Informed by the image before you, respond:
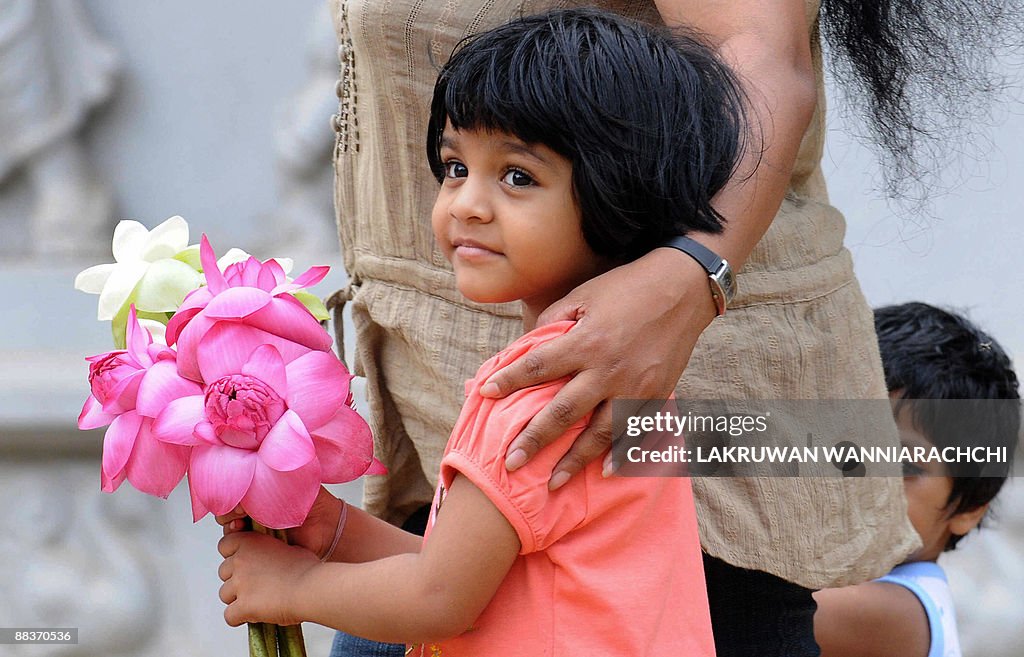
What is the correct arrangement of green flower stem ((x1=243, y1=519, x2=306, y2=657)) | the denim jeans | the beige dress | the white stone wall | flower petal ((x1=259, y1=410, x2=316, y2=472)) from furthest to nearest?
the white stone wall
the denim jeans
the beige dress
green flower stem ((x1=243, y1=519, x2=306, y2=657))
flower petal ((x1=259, y1=410, x2=316, y2=472))

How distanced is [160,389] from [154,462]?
1.9 inches

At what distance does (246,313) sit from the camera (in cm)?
79

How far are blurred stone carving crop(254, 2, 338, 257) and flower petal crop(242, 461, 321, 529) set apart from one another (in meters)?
1.67

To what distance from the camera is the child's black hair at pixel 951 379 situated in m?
1.75

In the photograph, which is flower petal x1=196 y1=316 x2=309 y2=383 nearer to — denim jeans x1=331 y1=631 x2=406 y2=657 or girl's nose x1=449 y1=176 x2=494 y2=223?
girl's nose x1=449 y1=176 x2=494 y2=223

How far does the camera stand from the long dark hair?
3.54 ft

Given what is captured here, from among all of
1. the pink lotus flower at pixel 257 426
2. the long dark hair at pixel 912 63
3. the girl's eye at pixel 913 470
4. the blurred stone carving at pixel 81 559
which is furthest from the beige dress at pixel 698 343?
the blurred stone carving at pixel 81 559

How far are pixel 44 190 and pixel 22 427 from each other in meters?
0.51

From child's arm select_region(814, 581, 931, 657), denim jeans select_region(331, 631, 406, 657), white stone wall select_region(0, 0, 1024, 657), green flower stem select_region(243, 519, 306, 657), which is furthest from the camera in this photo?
white stone wall select_region(0, 0, 1024, 657)

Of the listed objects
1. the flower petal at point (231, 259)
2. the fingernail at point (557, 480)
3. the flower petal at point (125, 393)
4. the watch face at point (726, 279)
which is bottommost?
the fingernail at point (557, 480)

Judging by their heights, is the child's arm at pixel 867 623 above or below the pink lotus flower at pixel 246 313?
below

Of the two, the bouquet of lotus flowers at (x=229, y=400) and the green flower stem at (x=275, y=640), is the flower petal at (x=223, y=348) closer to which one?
the bouquet of lotus flowers at (x=229, y=400)

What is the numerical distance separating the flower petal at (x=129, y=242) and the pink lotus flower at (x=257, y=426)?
11 centimetres

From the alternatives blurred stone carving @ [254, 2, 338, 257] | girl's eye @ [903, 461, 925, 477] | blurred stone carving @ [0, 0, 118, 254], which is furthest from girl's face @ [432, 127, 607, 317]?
blurred stone carving @ [0, 0, 118, 254]
